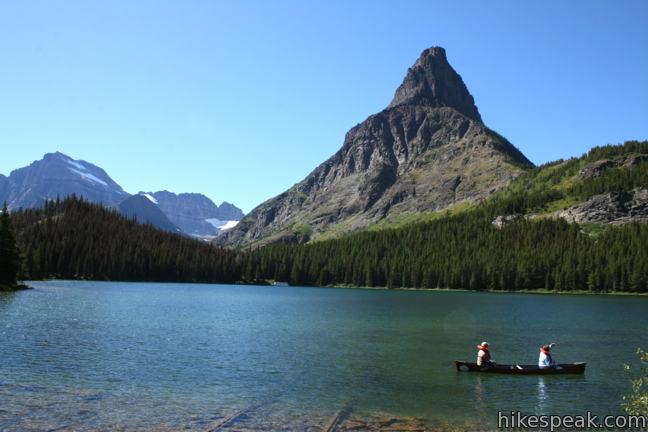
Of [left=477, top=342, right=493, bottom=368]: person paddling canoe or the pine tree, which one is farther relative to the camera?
the pine tree

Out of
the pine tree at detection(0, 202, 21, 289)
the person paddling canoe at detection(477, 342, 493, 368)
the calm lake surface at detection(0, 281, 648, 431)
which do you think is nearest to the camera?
the calm lake surface at detection(0, 281, 648, 431)

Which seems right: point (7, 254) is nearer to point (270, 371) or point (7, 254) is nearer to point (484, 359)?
point (270, 371)

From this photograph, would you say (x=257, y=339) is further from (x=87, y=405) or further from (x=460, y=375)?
(x=87, y=405)

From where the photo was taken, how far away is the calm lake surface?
34.8 metres

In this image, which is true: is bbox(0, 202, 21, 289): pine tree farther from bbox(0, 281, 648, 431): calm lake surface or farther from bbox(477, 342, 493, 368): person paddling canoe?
bbox(477, 342, 493, 368): person paddling canoe

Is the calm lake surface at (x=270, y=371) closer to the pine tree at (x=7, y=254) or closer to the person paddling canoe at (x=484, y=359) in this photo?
the person paddling canoe at (x=484, y=359)

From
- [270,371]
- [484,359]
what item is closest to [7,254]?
[270,371]

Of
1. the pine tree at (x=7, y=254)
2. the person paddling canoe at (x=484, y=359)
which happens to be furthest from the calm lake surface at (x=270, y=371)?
the pine tree at (x=7, y=254)

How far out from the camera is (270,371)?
48938mm

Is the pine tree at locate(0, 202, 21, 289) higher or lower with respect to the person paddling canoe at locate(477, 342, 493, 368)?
higher

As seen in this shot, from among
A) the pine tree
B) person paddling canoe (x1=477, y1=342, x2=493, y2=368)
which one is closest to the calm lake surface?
person paddling canoe (x1=477, y1=342, x2=493, y2=368)

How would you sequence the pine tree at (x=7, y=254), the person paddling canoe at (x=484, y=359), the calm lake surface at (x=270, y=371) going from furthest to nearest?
the pine tree at (x=7, y=254)
the person paddling canoe at (x=484, y=359)
the calm lake surface at (x=270, y=371)

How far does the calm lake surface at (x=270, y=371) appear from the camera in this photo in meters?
34.8

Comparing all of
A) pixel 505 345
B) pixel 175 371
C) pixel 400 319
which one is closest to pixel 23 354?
pixel 175 371
